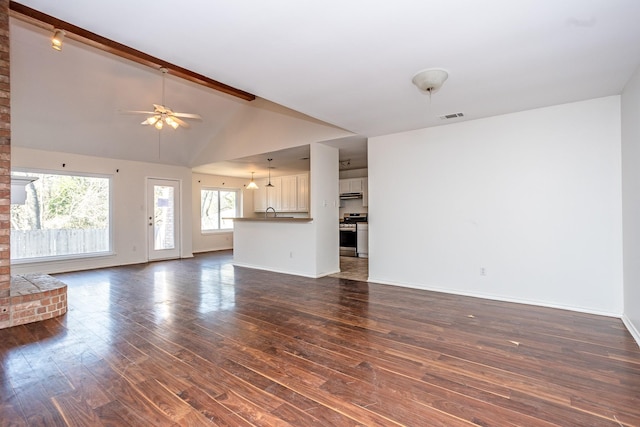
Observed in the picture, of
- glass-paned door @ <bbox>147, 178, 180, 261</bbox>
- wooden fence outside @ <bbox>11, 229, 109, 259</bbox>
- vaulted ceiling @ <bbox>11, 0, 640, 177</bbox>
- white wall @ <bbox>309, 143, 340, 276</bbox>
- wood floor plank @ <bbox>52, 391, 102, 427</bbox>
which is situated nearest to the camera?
wood floor plank @ <bbox>52, 391, 102, 427</bbox>

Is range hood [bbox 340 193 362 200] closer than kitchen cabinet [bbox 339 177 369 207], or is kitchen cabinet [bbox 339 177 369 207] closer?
kitchen cabinet [bbox 339 177 369 207]

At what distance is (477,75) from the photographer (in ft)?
8.98

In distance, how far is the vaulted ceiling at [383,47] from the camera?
1.83 metres

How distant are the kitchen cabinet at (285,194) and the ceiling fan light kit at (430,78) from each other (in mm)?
6091

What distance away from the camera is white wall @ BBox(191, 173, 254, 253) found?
8836mm

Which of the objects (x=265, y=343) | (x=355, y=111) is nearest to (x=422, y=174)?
(x=355, y=111)

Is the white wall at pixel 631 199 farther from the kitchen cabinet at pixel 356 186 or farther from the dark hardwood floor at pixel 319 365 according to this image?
the kitchen cabinet at pixel 356 186

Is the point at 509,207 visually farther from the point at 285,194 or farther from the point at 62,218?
the point at 62,218

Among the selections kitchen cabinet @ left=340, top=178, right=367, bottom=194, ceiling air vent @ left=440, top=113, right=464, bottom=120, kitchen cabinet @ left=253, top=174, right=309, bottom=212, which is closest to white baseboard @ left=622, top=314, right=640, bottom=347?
ceiling air vent @ left=440, top=113, right=464, bottom=120

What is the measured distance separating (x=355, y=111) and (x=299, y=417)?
10.4 ft

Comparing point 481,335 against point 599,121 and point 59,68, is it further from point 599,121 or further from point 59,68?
point 59,68

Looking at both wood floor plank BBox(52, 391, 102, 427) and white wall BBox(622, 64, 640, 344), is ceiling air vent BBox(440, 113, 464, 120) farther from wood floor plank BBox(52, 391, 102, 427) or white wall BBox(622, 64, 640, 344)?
wood floor plank BBox(52, 391, 102, 427)

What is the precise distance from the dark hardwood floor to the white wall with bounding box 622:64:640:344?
24 cm

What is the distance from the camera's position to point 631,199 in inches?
113
